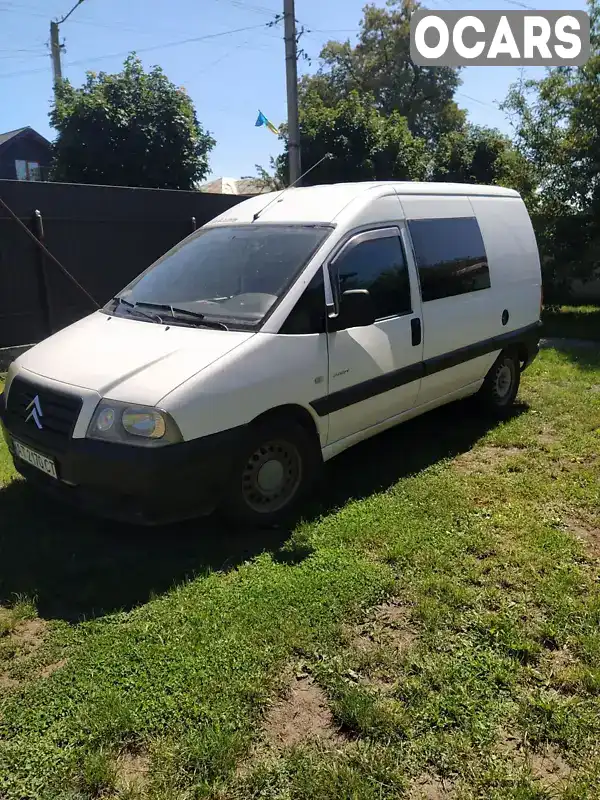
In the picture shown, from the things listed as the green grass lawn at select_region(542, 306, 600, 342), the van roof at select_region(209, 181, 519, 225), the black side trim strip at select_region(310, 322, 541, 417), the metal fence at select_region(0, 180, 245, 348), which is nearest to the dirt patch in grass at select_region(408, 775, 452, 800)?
the black side trim strip at select_region(310, 322, 541, 417)

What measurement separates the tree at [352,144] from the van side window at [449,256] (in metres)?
9.78

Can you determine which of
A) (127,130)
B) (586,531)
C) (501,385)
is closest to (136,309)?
(586,531)

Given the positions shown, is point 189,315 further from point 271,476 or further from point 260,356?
point 271,476

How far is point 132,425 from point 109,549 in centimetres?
84

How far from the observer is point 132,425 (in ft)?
11.1

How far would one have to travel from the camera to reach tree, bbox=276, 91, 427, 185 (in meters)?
15.0

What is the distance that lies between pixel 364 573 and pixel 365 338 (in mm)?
1653

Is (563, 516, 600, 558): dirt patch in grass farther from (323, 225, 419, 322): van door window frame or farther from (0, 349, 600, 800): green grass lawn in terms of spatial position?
(323, 225, 419, 322): van door window frame

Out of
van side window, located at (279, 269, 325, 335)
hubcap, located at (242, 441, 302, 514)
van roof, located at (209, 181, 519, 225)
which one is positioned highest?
van roof, located at (209, 181, 519, 225)

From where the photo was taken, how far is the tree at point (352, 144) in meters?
15.0

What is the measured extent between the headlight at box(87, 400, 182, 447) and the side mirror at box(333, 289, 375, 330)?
137 centimetres

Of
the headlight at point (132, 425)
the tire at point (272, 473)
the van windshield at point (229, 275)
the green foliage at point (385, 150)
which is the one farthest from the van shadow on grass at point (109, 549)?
the green foliage at point (385, 150)

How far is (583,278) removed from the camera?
12.9 metres

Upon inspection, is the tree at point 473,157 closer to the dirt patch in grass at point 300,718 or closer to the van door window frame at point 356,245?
the van door window frame at point 356,245
